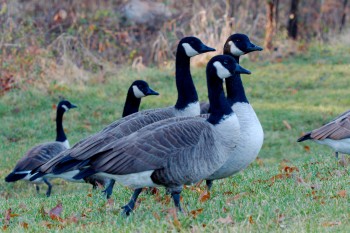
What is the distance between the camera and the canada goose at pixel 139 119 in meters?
6.04

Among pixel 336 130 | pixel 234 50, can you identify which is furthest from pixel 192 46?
pixel 336 130

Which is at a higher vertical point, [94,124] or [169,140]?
[169,140]

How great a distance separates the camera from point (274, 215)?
5609 millimetres

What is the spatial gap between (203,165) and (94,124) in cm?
909

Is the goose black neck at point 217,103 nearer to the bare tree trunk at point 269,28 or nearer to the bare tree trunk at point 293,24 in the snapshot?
the bare tree trunk at point 269,28

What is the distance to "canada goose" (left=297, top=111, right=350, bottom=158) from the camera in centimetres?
879

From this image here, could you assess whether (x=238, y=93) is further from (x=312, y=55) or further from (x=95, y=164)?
(x=312, y=55)

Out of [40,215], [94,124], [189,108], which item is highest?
[189,108]

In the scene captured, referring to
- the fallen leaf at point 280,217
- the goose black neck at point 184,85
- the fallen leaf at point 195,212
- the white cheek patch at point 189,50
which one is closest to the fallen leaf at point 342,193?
the fallen leaf at point 280,217

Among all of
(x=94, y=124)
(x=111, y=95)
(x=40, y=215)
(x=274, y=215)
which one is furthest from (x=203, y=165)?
(x=111, y=95)

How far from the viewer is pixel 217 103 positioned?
648cm

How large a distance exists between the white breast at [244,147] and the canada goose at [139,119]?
102 cm

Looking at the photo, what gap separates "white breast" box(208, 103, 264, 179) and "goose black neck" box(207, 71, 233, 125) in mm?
885

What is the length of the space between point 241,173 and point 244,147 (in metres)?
1.92
